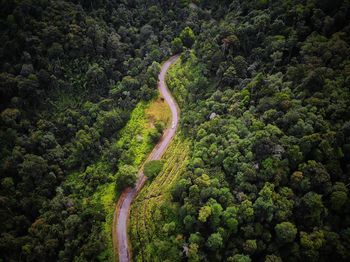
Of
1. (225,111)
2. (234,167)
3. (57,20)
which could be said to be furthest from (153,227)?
(57,20)

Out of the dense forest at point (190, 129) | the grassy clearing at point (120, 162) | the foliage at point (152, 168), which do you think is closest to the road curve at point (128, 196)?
the grassy clearing at point (120, 162)

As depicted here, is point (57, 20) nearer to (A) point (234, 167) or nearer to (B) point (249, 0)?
(B) point (249, 0)

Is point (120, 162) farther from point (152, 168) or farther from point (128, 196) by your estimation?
point (152, 168)

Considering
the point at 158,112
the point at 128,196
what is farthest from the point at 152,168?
the point at 158,112

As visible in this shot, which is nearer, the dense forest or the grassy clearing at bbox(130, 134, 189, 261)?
the dense forest

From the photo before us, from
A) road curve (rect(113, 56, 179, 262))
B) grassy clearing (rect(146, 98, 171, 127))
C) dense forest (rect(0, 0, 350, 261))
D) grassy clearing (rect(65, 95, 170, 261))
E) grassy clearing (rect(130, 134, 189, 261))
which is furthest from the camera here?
grassy clearing (rect(146, 98, 171, 127))

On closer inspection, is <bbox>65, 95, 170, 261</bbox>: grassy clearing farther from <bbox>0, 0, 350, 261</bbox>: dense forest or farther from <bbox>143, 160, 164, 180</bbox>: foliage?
<bbox>143, 160, 164, 180</bbox>: foliage

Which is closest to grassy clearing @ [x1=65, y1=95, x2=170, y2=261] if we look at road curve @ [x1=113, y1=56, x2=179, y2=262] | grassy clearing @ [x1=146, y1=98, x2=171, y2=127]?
grassy clearing @ [x1=146, y1=98, x2=171, y2=127]
